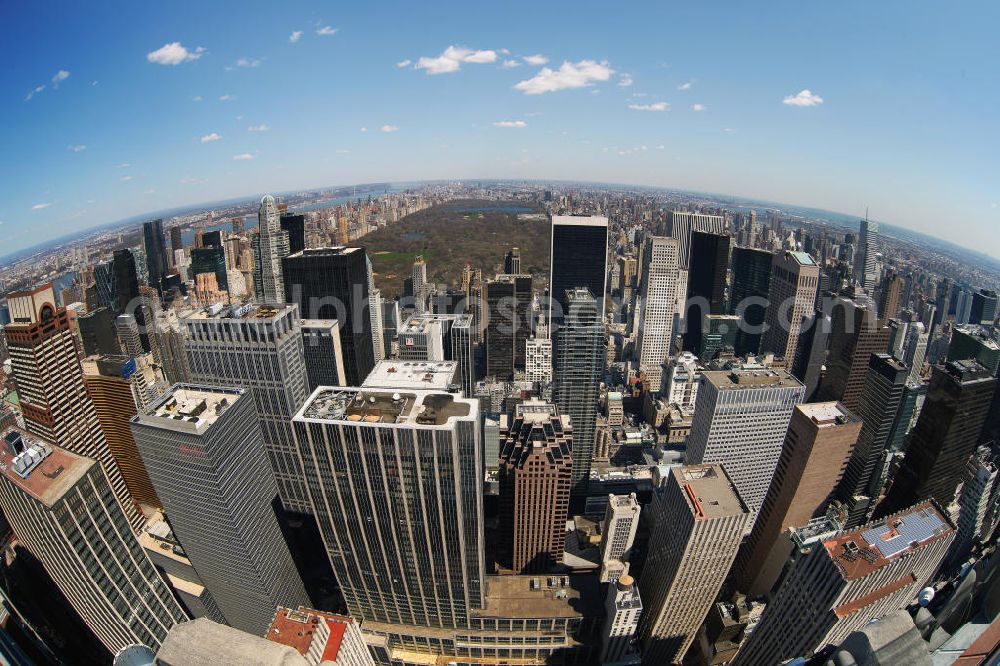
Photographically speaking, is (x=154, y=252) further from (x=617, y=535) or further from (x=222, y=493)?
(x=617, y=535)

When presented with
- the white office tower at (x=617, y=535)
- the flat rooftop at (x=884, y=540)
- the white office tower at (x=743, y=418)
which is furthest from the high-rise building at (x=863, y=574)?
the white office tower at (x=743, y=418)

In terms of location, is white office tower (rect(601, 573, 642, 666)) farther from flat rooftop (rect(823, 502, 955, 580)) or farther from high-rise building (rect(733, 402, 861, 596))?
high-rise building (rect(733, 402, 861, 596))

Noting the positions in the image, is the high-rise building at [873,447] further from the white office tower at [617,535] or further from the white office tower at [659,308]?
the white office tower at [659,308]

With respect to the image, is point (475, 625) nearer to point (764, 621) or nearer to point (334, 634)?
point (334, 634)

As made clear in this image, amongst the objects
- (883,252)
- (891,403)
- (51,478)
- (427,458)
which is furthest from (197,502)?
(883,252)

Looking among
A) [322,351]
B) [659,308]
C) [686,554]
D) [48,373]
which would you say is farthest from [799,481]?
[48,373]
